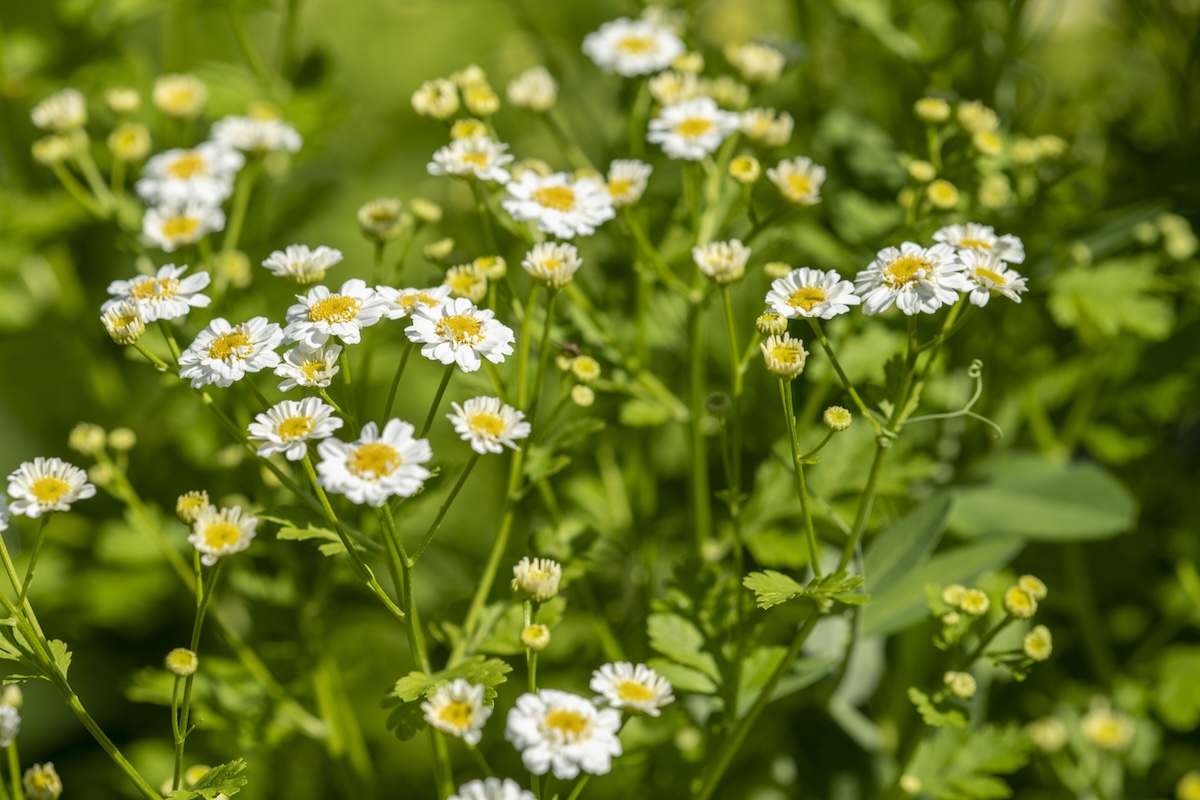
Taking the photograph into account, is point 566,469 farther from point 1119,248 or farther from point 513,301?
point 1119,248

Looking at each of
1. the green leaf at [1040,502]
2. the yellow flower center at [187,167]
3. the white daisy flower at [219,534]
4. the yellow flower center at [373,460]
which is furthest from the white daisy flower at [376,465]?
the green leaf at [1040,502]

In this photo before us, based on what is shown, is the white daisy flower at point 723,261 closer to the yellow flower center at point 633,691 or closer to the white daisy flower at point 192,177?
the yellow flower center at point 633,691

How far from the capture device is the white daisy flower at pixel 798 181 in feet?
3.64

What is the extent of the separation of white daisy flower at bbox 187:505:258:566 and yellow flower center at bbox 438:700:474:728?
21cm

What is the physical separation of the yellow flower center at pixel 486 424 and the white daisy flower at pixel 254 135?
1.91 feet

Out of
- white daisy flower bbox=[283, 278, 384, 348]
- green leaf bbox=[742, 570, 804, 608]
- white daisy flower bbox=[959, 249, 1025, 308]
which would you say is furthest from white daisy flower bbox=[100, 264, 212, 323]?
white daisy flower bbox=[959, 249, 1025, 308]

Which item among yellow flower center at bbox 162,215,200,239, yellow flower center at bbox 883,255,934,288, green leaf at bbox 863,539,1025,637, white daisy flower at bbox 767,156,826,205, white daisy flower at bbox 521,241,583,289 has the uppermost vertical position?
white daisy flower at bbox 521,241,583,289

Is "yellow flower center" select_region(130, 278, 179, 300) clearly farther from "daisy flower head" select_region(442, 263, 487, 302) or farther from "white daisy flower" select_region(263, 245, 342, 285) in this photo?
"daisy flower head" select_region(442, 263, 487, 302)

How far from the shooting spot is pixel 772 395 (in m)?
1.37

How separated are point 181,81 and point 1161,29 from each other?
135 centimetres

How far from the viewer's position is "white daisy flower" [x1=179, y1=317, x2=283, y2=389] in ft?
2.96

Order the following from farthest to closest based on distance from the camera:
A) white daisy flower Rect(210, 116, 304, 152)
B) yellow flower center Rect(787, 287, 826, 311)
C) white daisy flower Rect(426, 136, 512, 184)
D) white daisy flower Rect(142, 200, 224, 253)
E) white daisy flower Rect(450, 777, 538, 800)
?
1. white daisy flower Rect(210, 116, 304, 152)
2. white daisy flower Rect(142, 200, 224, 253)
3. white daisy flower Rect(426, 136, 512, 184)
4. yellow flower center Rect(787, 287, 826, 311)
5. white daisy flower Rect(450, 777, 538, 800)

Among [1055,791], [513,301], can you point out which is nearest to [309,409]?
[513,301]

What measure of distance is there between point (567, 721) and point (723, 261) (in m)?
0.42
